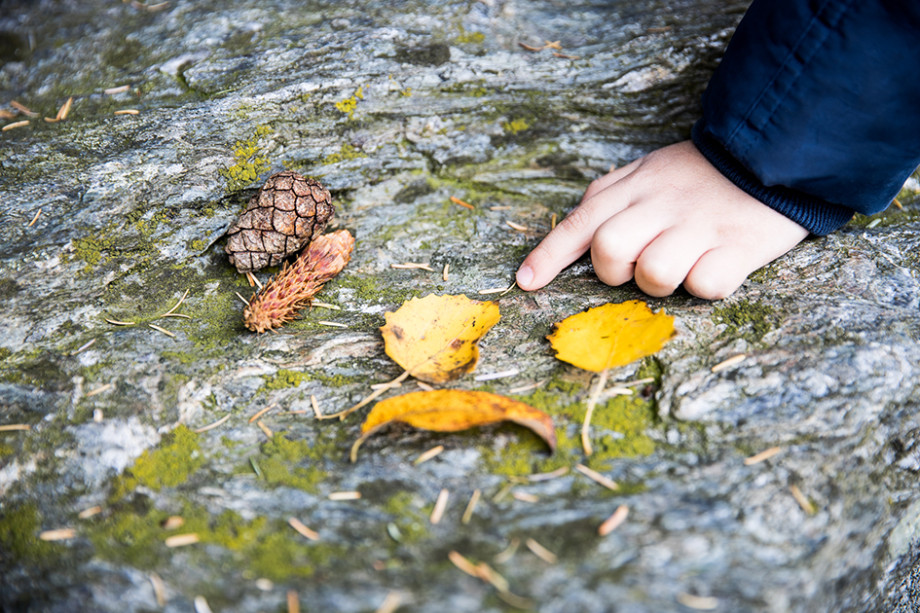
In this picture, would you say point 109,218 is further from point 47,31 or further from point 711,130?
point 711,130

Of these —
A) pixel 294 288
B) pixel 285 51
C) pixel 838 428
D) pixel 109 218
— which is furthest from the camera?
pixel 285 51

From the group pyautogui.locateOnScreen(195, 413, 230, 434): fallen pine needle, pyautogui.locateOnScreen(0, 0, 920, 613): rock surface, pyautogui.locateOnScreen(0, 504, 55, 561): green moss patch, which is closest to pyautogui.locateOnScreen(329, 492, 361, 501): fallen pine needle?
pyautogui.locateOnScreen(0, 0, 920, 613): rock surface

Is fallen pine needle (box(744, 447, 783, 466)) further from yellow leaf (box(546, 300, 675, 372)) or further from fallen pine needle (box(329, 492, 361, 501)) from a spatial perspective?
fallen pine needle (box(329, 492, 361, 501))

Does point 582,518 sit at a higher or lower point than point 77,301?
higher

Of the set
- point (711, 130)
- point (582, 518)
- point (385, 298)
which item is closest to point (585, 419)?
point (582, 518)

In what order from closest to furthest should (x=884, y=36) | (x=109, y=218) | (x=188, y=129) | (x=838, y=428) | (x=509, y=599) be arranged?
(x=509, y=599), (x=838, y=428), (x=884, y=36), (x=109, y=218), (x=188, y=129)

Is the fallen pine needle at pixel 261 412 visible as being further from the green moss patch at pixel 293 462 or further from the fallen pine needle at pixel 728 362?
the fallen pine needle at pixel 728 362
